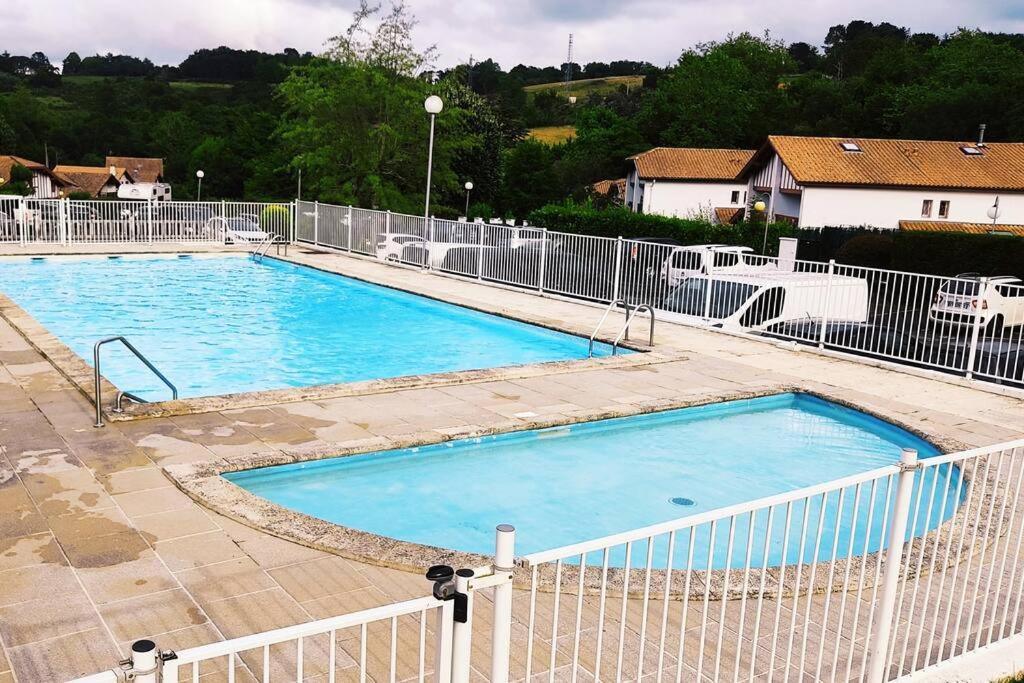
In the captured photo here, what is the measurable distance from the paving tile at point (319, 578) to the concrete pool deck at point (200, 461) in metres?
0.01

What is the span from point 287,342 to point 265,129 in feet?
177

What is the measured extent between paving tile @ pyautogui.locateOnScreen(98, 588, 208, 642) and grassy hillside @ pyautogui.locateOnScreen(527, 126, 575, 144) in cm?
9196

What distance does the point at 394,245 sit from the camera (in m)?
21.0

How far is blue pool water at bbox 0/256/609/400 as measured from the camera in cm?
1252

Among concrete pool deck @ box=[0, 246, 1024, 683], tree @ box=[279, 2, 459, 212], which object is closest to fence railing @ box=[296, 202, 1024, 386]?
concrete pool deck @ box=[0, 246, 1024, 683]

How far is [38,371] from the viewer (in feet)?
30.8

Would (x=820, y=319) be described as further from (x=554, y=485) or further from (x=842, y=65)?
(x=842, y=65)

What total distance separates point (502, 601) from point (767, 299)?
12071mm

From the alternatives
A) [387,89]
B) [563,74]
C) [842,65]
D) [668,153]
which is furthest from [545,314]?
[563,74]

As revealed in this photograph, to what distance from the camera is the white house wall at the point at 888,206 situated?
39.0 m

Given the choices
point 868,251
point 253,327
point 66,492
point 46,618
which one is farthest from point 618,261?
point 868,251

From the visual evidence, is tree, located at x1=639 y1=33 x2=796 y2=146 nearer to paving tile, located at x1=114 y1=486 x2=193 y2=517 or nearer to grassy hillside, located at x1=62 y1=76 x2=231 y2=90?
paving tile, located at x1=114 y1=486 x2=193 y2=517

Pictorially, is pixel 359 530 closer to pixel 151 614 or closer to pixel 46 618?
pixel 151 614

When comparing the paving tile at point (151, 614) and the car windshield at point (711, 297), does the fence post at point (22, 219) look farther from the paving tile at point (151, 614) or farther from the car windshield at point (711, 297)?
the paving tile at point (151, 614)
